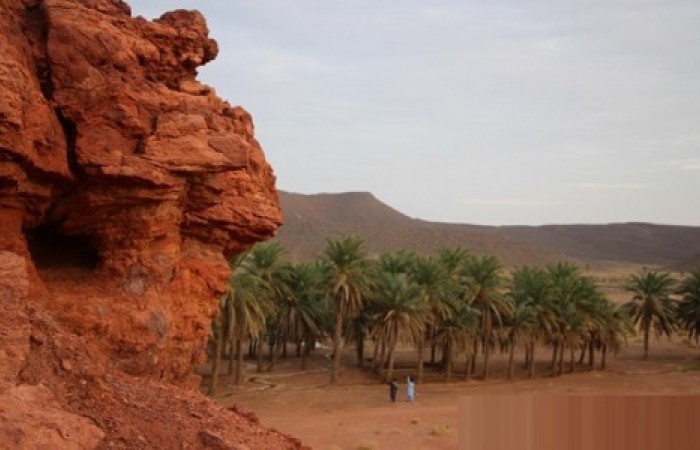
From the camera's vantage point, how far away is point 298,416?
1156 inches

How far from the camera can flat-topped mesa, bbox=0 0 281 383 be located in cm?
1191

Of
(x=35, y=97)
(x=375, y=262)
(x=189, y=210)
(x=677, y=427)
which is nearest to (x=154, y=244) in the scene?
(x=189, y=210)

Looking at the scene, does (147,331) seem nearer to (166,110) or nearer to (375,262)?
(166,110)

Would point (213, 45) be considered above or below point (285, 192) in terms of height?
below

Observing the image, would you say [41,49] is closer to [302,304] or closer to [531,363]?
[302,304]

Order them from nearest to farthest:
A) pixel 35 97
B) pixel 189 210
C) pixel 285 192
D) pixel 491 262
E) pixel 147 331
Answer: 1. pixel 35 97
2. pixel 147 331
3. pixel 189 210
4. pixel 491 262
5. pixel 285 192

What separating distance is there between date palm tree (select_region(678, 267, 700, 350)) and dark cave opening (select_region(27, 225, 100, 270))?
147 ft

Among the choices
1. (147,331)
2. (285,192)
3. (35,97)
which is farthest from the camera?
(285,192)

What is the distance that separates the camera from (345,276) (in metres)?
37.4

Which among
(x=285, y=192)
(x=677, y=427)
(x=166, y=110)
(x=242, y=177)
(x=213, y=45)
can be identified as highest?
(x=285, y=192)

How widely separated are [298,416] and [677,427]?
53.2 ft

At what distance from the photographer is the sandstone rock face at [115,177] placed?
11711 mm

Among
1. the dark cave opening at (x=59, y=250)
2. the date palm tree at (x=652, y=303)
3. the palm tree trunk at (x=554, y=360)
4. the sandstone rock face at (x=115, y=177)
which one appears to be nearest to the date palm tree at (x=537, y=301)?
the palm tree trunk at (x=554, y=360)

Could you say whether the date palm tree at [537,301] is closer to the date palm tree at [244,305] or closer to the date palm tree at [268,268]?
the date palm tree at [268,268]
